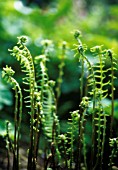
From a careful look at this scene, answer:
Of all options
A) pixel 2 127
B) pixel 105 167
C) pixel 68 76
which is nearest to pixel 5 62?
pixel 68 76

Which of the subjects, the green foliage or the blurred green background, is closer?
the green foliage

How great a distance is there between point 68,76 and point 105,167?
1580 millimetres

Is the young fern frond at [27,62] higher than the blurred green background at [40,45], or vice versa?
the blurred green background at [40,45]

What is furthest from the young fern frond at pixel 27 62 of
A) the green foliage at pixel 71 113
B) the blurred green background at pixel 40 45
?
the blurred green background at pixel 40 45

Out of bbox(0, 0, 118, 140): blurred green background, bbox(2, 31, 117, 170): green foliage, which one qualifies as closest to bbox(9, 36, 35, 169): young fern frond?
bbox(2, 31, 117, 170): green foliage

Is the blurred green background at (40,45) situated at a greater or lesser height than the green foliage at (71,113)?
greater

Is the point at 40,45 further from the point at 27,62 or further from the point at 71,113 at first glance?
the point at 27,62

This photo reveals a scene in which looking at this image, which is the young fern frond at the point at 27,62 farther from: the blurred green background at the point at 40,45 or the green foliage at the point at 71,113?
the blurred green background at the point at 40,45

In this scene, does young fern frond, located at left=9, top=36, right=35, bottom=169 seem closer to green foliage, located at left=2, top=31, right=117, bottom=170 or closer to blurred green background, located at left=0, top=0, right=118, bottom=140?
green foliage, located at left=2, top=31, right=117, bottom=170

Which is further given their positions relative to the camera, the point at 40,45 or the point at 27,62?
the point at 40,45

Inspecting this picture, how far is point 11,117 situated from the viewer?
8.66ft

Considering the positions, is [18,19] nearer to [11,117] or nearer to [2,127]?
[11,117]

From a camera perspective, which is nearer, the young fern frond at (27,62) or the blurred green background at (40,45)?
the young fern frond at (27,62)

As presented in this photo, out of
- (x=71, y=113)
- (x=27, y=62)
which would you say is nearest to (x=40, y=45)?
(x=71, y=113)
